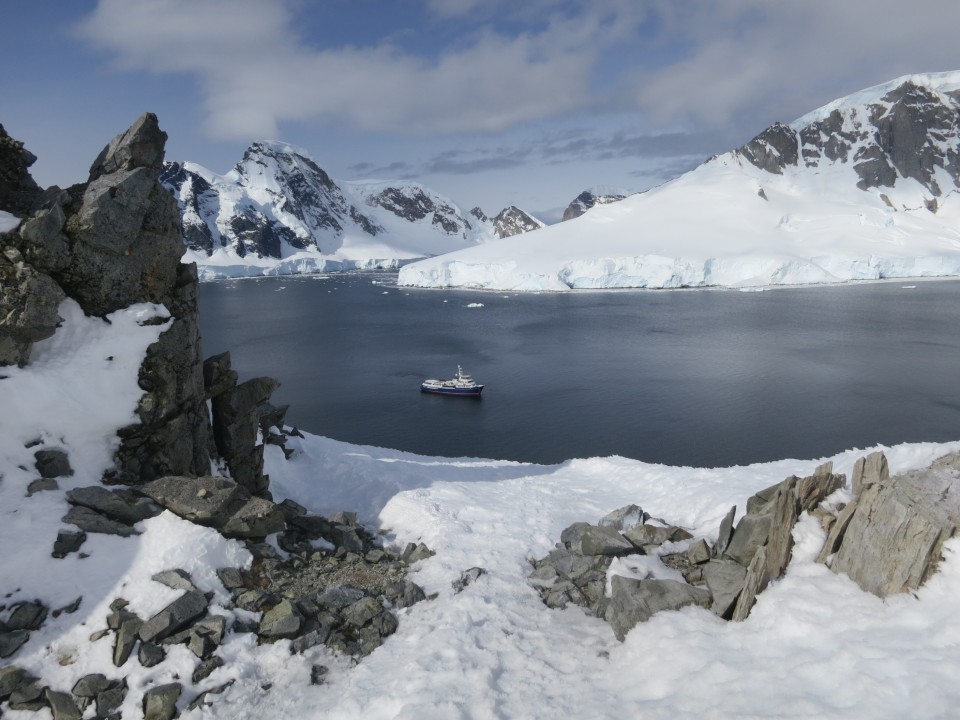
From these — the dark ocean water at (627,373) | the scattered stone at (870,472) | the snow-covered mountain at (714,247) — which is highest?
the snow-covered mountain at (714,247)

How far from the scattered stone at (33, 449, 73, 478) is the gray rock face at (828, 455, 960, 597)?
14482mm

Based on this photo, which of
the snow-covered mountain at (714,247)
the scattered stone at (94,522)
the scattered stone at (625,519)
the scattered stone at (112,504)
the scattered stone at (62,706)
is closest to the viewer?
the scattered stone at (62,706)

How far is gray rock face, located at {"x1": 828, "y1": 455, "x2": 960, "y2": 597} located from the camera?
837 cm

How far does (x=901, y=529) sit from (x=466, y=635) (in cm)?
718

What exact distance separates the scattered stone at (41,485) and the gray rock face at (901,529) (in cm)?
1433

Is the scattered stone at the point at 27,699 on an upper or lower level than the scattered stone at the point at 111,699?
upper

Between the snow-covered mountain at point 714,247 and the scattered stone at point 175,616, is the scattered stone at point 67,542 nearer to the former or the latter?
the scattered stone at point 175,616

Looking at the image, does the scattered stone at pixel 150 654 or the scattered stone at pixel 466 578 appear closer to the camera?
the scattered stone at pixel 150 654

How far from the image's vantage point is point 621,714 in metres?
7.81

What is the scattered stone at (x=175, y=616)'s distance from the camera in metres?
9.09

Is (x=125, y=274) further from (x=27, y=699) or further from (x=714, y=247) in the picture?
(x=714, y=247)

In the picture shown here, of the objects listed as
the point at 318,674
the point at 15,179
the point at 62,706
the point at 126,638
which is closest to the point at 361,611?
the point at 318,674

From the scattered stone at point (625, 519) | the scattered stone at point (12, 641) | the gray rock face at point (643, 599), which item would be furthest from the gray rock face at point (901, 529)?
the scattered stone at point (12, 641)

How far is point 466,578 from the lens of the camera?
12.1m
